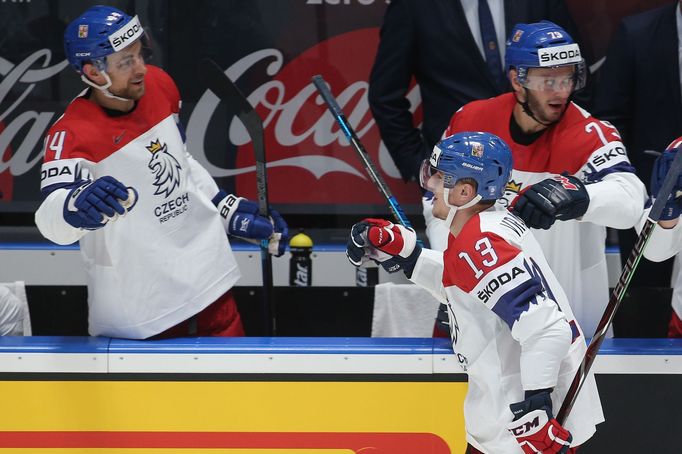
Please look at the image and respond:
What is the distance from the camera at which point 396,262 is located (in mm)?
3557

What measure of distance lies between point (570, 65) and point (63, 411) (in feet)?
5.59

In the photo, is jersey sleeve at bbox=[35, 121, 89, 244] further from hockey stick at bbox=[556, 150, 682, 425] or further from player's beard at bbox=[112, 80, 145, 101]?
hockey stick at bbox=[556, 150, 682, 425]

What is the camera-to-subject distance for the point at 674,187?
11.3 ft

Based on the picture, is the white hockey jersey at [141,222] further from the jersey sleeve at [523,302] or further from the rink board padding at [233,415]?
the jersey sleeve at [523,302]

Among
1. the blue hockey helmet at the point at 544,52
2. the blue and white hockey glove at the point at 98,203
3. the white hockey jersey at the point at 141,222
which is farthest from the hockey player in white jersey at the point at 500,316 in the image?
the white hockey jersey at the point at 141,222

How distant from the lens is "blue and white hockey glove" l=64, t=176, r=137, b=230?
344cm

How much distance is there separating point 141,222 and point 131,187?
15 cm

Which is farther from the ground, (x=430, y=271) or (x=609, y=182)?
(x=609, y=182)

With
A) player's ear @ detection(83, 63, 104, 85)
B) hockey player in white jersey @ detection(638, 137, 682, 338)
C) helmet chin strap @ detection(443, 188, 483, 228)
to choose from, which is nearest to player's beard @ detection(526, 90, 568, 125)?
hockey player in white jersey @ detection(638, 137, 682, 338)

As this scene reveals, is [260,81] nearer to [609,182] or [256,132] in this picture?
[256,132]

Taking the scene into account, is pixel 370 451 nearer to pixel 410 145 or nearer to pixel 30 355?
pixel 30 355

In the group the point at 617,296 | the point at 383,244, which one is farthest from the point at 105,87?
the point at 617,296

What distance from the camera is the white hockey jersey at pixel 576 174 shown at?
3695mm

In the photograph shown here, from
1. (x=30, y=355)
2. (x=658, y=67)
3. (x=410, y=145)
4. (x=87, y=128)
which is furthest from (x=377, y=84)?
(x=30, y=355)
